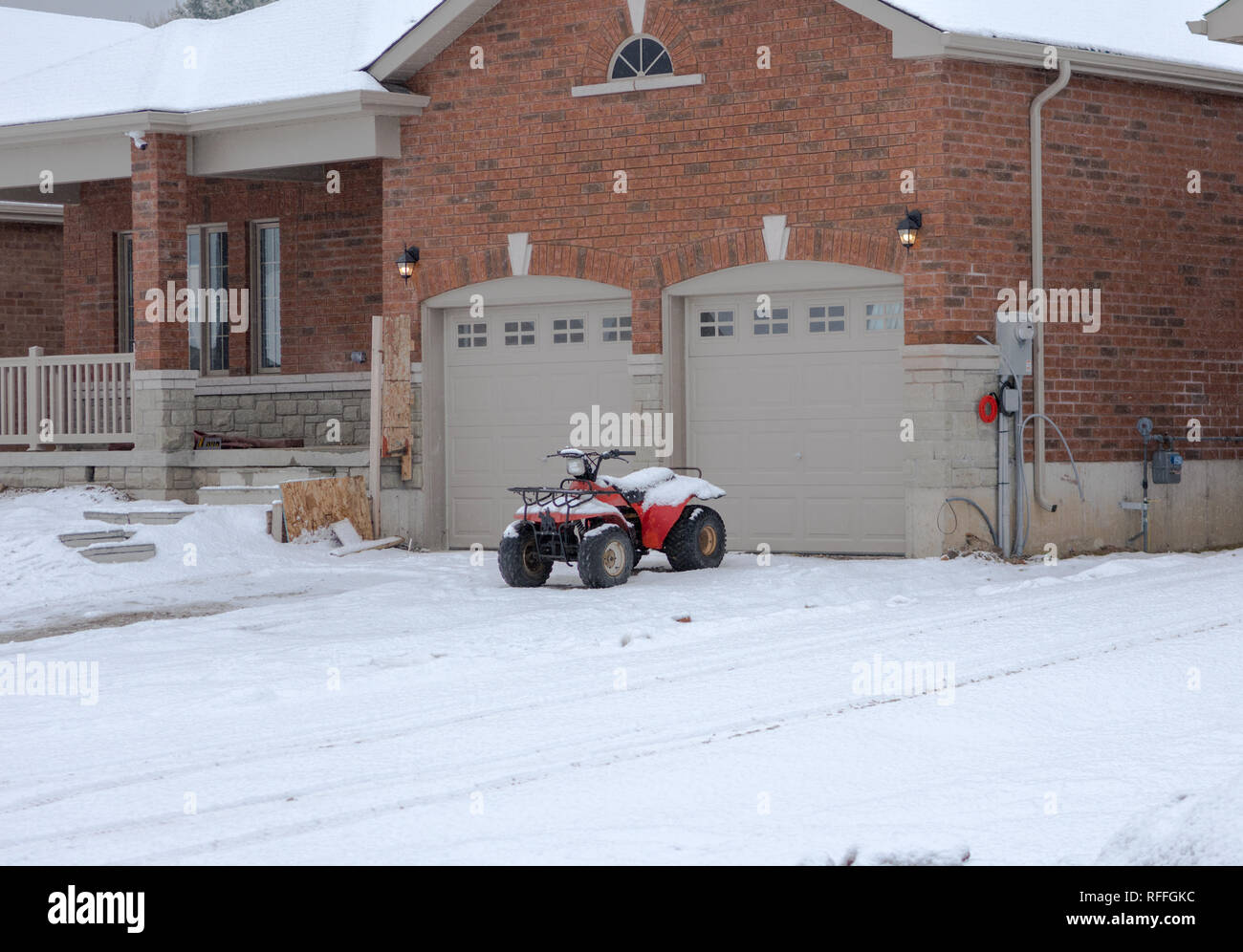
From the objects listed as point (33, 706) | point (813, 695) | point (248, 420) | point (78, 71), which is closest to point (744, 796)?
point (813, 695)

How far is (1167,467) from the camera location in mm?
16719

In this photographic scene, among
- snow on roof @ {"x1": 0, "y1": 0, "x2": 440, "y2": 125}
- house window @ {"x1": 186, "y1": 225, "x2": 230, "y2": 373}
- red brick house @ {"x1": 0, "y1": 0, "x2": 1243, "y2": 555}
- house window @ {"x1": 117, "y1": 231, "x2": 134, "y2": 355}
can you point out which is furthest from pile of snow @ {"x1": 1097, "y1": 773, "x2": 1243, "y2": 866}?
house window @ {"x1": 117, "y1": 231, "x2": 134, "y2": 355}

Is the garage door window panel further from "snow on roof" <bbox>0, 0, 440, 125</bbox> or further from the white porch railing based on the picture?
the white porch railing

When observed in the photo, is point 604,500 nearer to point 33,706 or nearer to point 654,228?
point 654,228

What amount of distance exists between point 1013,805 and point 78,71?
18.1 meters

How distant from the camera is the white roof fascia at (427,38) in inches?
686

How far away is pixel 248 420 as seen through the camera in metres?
21.0

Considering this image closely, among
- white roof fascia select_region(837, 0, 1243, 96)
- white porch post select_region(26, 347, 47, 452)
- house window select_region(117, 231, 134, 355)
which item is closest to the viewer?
white roof fascia select_region(837, 0, 1243, 96)

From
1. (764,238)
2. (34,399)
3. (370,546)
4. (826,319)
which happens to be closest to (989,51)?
(764,238)

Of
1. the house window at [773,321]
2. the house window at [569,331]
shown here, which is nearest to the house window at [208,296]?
the house window at [569,331]

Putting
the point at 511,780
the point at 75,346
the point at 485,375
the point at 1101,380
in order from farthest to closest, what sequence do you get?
the point at 75,346
the point at 485,375
the point at 1101,380
the point at 511,780

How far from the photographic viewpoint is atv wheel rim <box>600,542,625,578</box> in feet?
44.1

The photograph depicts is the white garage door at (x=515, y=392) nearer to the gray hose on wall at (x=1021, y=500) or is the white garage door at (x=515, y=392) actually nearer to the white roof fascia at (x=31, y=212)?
the gray hose on wall at (x=1021, y=500)

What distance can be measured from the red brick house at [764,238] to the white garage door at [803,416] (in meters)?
0.03
